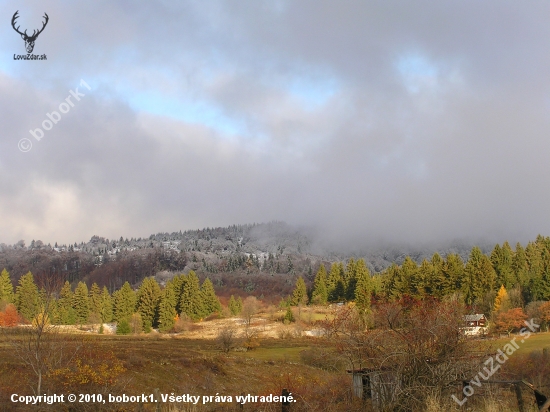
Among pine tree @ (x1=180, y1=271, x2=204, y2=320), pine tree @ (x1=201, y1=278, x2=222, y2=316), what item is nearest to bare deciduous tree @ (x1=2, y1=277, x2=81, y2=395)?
pine tree @ (x1=180, y1=271, x2=204, y2=320)

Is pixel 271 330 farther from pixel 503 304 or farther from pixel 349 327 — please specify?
pixel 349 327

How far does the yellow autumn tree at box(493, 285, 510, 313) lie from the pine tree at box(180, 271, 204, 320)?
50.5 meters

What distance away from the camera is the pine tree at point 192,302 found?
86.1m

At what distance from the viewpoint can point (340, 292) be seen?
9588 centimetres

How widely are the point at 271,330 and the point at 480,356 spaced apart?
205 ft

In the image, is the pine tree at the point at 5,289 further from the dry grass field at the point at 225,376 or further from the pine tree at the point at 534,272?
the pine tree at the point at 534,272

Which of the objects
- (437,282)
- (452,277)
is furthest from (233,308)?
(452,277)

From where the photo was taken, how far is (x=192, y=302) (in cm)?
8656

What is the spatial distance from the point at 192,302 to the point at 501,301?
51.9 m

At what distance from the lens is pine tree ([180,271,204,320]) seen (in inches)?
3391

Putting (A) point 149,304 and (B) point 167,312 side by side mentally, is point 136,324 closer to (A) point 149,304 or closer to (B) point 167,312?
(B) point 167,312

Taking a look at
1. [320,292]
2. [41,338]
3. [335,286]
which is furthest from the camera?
[320,292]

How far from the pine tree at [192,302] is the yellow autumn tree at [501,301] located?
1989 inches

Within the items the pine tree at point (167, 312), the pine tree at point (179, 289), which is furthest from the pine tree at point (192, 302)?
the pine tree at point (167, 312)
